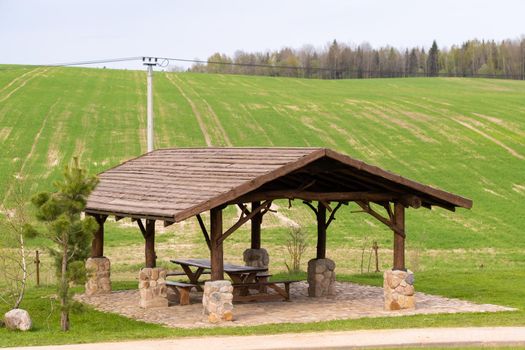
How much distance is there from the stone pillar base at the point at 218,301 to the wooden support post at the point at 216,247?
6.8 inches

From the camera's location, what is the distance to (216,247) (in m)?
17.3

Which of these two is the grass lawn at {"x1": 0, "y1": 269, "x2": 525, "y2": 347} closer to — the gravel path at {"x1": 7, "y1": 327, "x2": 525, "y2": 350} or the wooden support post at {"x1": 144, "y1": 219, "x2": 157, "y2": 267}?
the gravel path at {"x1": 7, "y1": 327, "x2": 525, "y2": 350}

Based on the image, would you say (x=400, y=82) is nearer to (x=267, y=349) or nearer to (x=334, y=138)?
(x=334, y=138)

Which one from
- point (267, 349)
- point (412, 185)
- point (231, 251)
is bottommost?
point (231, 251)

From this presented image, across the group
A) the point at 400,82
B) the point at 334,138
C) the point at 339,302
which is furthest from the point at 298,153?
the point at 400,82

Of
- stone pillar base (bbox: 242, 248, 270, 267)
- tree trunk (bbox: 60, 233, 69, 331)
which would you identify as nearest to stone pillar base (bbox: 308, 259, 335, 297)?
stone pillar base (bbox: 242, 248, 270, 267)

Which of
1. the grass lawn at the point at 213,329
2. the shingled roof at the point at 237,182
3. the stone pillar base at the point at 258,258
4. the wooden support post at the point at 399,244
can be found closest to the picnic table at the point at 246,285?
the grass lawn at the point at 213,329

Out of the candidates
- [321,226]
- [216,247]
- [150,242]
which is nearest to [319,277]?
[321,226]

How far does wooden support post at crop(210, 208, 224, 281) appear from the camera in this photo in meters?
17.2

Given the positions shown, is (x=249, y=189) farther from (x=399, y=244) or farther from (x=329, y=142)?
(x=329, y=142)

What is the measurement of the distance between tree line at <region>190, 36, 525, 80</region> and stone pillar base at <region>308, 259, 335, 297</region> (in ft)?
375

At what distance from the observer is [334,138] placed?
164ft

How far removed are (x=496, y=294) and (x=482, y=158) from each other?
26.8m

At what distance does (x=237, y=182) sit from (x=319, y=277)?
16.0 feet
